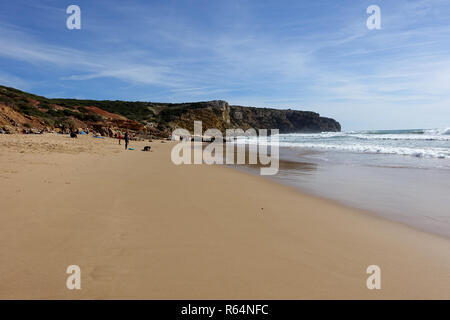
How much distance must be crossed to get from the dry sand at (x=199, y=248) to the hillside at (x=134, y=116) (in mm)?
18068

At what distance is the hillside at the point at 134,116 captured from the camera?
74.3 ft

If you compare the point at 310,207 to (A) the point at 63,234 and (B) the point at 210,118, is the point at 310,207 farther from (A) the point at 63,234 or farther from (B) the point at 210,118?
Answer: (B) the point at 210,118

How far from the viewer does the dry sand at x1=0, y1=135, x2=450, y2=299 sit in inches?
84.0

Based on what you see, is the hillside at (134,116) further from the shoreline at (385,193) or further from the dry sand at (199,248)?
the shoreline at (385,193)

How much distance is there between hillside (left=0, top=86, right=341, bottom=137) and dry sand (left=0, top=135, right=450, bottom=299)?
711 inches
